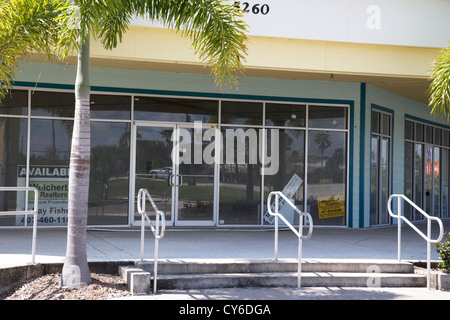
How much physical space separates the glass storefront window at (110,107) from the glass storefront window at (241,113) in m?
2.28

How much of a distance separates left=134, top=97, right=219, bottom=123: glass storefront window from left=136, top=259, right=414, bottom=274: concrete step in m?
5.08

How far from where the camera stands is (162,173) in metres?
11.9

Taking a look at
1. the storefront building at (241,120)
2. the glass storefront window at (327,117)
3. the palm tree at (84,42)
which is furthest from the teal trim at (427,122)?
the palm tree at (84,42)

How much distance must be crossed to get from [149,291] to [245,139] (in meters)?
6.36

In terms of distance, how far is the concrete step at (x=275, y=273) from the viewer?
7.08 m

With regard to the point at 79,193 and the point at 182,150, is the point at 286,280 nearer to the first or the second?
the point at 79,193

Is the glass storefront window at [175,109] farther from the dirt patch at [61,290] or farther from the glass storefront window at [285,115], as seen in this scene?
the dirt patch at [61,290]

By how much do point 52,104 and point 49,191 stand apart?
1949 millimetres

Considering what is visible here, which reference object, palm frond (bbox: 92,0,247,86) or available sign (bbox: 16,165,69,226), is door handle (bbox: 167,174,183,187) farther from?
palm frond (bbox: 92,0,247,86)

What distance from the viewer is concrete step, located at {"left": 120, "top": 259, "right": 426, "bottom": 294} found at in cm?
708

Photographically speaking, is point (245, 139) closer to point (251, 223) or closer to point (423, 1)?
point (251, 223)

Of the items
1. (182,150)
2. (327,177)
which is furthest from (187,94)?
(327,177)

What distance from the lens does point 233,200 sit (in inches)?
483

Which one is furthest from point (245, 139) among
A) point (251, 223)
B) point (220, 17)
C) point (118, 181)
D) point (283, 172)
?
point (220, 17)
